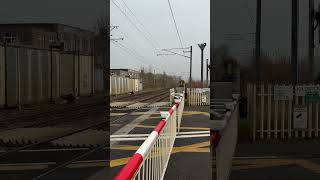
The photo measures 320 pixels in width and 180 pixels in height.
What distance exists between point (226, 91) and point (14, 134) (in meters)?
10.3

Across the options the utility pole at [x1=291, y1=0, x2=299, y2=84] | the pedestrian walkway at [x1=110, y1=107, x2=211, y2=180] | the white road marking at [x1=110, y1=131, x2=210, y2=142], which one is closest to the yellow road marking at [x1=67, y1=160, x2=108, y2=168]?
the pedestrian walkway at [x1=110, y1=107, x2=211, y2=180]

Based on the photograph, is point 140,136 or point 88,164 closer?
point 88,164

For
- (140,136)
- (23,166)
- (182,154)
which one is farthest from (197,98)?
(23,166)

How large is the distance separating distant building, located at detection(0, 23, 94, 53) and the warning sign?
1011cm

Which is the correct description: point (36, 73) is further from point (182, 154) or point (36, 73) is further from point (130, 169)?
point (130, 169)

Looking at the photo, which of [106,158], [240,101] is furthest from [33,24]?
[106,158]

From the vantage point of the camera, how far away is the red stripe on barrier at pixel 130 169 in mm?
2668

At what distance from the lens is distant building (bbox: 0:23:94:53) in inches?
758

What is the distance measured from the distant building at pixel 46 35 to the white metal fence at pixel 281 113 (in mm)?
9390

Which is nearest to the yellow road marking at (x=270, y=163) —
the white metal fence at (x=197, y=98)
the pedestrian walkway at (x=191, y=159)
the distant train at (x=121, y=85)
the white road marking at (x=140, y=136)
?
the pedestrian walkway at (x=191, y=159)

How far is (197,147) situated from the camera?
10523 mm

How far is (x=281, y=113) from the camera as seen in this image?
11352 millimetres

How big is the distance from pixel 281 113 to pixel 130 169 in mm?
9061

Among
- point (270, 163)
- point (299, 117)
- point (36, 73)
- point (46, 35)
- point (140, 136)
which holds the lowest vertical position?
point (140, 136)
